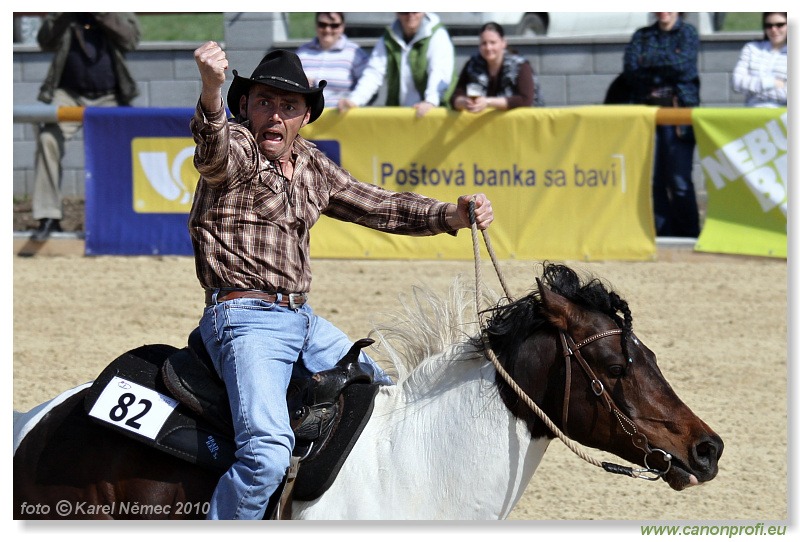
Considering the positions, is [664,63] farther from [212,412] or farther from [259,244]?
[212,412]

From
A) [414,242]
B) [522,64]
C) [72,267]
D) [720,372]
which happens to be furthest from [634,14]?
[72,267]

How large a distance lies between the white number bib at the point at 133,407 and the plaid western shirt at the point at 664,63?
7.80 meters

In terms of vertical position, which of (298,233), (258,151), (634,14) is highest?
(634,14)

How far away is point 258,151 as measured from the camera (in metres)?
3.69

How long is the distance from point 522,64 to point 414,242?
6.28ft

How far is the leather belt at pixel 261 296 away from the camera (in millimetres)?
3650

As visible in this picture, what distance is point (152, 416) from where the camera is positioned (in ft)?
11.7

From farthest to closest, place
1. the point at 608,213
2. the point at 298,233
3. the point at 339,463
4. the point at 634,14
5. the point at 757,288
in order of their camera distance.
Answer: the point at 634,14
the point at 608,213
the point at 757,288
the point at 298,233
the point at 339,463

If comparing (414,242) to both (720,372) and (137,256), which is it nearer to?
(137,256)

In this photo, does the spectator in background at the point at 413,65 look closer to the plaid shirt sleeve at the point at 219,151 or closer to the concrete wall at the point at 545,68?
the concrete wall at the point at 545,68

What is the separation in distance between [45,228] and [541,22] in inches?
264

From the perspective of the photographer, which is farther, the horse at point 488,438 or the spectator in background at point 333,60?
the spectator in background at point 333,60

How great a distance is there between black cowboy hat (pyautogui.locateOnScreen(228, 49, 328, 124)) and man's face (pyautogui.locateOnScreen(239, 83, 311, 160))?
5 cm

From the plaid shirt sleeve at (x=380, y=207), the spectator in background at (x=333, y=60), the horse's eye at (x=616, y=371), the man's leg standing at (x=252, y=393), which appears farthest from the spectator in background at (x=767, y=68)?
the man's leg standing at (x=252, y=393)
